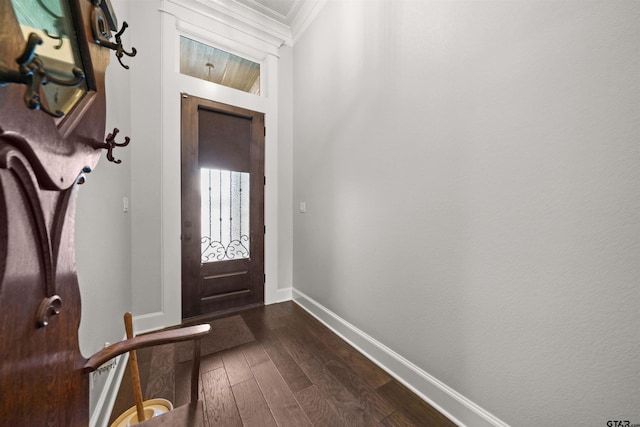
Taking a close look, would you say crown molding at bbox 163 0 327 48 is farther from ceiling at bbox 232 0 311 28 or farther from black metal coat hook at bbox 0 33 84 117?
black metal coat hook at bbox 0 33 84 117

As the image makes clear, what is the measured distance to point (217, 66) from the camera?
2.76m

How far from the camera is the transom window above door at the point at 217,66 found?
2543 mm

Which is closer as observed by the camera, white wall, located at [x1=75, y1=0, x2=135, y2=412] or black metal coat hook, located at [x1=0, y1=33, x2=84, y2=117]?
black metal coat hook, located at [x1=0, y1=33, x2=84, y2=117]

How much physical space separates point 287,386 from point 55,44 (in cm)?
180

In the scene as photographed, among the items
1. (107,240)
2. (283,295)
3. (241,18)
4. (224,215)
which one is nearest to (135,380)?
(107,240)

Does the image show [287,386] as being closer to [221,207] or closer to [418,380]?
[418,380]

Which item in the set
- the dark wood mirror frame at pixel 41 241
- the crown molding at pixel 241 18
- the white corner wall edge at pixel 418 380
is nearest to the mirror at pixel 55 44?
the dark wood mirror frame at pixel 41 241

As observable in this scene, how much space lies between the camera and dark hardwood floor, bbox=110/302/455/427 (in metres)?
1.28

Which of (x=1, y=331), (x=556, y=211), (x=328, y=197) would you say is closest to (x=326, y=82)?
(x=328, y=197)

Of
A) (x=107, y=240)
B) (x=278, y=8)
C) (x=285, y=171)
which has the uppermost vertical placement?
(x=278, y=8)

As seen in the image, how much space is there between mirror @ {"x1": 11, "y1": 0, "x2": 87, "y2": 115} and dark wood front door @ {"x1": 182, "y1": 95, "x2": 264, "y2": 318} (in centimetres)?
199

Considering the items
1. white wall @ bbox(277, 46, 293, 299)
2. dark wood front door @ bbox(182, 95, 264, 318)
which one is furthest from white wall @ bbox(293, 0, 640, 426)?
dark wood front door @ bbox(182, 95, 264, 318)

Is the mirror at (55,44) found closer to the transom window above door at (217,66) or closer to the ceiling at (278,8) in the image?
the transom window above door at (217,66)

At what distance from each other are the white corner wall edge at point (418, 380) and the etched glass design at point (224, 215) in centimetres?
128
